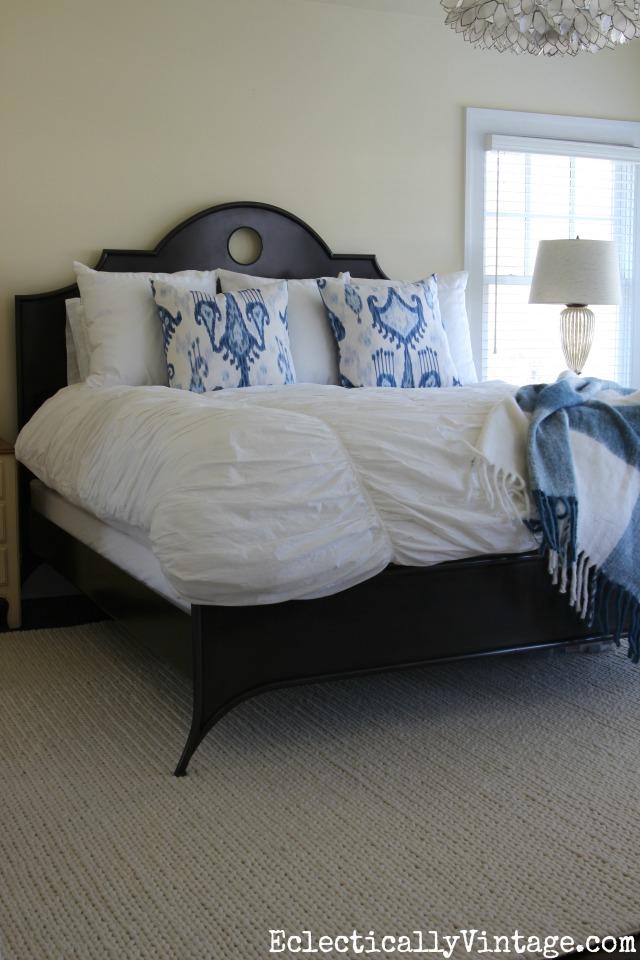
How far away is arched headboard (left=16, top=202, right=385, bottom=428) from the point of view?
147 inches

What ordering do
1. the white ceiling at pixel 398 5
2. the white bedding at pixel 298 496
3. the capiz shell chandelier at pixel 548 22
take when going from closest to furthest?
1. the white bedding at pixel 298 496
2. the capiz shell chandelier at pixel 548 22
3. the white ceiling at pixel 398 5

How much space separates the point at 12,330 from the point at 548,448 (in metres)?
2.36

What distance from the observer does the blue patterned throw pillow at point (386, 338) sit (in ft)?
11.8

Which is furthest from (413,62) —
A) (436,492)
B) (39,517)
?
(436,492)

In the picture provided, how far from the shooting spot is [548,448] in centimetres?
221

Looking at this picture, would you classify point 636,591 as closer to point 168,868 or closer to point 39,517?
point 168,868

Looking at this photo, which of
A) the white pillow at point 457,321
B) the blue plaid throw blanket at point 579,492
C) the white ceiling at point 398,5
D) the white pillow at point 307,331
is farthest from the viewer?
the white ceiling at point 398,5

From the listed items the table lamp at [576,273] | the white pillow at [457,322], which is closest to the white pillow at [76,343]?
the white pillow at [457,322]

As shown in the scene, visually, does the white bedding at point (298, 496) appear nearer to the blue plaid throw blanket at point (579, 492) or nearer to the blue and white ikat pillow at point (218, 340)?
the blue plaid throw blanket at point (579, 492)

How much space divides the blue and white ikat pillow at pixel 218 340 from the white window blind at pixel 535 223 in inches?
61.7

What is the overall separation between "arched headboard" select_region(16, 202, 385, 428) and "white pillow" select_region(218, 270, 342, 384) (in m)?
0.23

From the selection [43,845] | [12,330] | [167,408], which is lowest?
[43,845]

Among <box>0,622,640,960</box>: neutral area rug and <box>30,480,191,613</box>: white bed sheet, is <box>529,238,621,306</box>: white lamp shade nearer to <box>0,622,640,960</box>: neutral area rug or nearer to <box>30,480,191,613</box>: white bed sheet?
<box>0,622,640,960</box>: neutral area rug

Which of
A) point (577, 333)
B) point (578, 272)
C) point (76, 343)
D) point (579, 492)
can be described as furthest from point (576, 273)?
point (579, 492)
